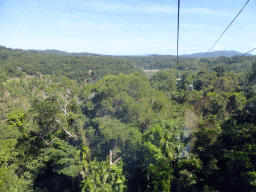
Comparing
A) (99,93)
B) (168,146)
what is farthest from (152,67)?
(168,146)

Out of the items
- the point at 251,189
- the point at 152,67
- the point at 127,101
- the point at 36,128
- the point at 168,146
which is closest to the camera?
the point at 251,189

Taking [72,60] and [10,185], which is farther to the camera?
[72,60]

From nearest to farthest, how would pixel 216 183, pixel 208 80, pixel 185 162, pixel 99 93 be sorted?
pixel 216 183 → pixel 185 162 → pixel 99 93 → pixel 208 80

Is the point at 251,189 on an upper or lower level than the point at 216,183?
upper

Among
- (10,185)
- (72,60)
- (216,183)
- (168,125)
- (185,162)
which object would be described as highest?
(72,60)

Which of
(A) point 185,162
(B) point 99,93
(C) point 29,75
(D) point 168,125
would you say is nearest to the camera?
(A) point 185,162

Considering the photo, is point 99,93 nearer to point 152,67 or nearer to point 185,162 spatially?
point 185,162

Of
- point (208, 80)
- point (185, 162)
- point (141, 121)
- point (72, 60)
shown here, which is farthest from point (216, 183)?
point (72, 60)

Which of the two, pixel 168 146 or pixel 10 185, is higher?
pixel 168 146

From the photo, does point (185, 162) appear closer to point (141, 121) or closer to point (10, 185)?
point (141, 121)
